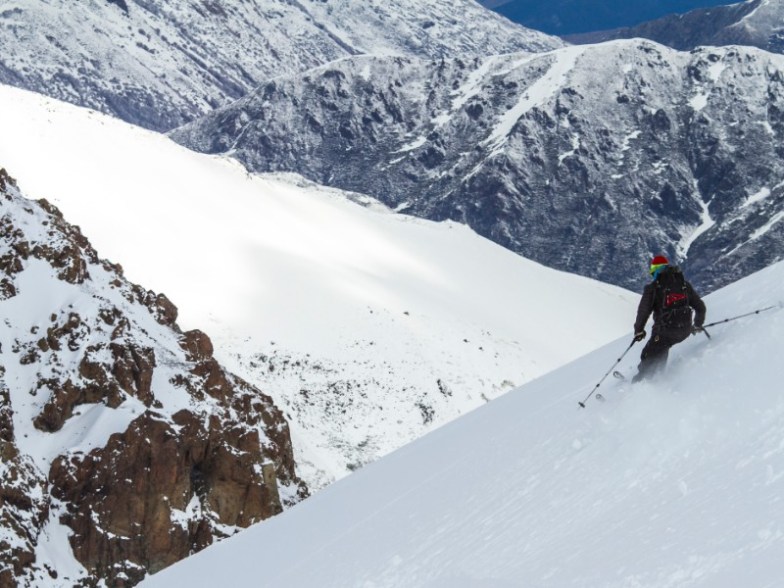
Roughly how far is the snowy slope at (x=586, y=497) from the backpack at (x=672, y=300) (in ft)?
1.73

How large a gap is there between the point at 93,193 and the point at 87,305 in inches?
815

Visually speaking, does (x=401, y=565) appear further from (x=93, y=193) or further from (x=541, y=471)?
(x=93, y=193)

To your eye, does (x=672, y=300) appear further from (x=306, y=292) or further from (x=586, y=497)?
(x=306, y=292)

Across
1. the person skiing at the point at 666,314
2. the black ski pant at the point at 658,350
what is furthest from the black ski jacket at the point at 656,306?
the black ski pant at the point at 658,350

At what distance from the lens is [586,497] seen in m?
11.0

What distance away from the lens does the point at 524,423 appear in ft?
48.6

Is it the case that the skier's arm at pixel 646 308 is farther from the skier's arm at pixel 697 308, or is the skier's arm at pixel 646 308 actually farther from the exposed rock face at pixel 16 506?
the exposed rock face at pixel 16 506

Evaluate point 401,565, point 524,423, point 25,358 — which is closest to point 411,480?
point 524,423

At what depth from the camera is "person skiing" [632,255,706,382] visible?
42.3 feet

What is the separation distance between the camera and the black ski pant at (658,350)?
1288cm

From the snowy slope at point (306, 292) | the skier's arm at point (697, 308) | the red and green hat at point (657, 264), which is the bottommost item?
the snowy slope at point (306, 292)

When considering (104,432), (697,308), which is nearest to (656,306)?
(697,308)

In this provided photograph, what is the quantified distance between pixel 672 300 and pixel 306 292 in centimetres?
3521

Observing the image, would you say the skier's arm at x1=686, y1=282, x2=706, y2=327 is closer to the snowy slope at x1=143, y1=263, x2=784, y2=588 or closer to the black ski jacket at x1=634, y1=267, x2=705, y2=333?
the black ski jacket at x1=634, y1=267, x2=705, y2=333
